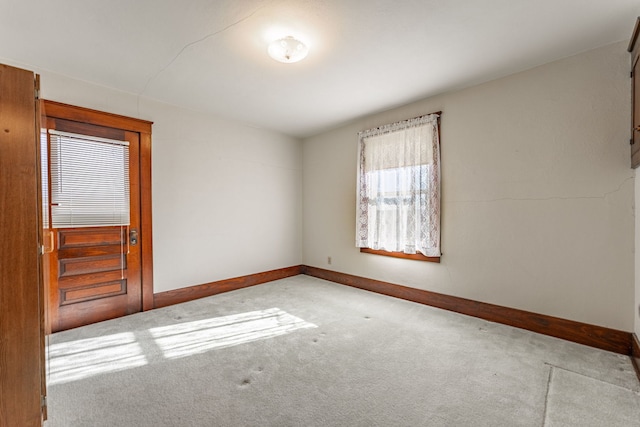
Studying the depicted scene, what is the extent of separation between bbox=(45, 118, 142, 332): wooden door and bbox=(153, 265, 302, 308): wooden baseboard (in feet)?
0.89

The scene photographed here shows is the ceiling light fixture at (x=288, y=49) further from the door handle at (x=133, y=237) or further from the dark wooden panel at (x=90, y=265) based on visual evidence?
the dark wooden panel at (x=90, y=265)

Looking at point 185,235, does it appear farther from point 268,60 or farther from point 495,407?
point 495,407

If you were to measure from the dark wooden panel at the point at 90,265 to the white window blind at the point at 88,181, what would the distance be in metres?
0.37

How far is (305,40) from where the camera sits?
7.24 feet

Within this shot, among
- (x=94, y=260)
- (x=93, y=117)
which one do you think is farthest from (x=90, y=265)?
(x=93, y=117)

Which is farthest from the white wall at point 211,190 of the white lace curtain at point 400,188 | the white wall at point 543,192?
the white wall at point 543,192

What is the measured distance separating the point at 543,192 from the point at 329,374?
2.56m

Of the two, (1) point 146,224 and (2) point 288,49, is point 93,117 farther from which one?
(2) point 288,49

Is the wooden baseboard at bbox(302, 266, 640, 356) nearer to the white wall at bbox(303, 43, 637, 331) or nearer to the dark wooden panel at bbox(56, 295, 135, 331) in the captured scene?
the white wall at bbox(303, 43, 637, 331)

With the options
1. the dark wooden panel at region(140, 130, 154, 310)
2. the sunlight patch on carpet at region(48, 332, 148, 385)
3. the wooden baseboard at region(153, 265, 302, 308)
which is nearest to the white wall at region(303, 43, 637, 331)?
the wooden baseboard at region(153, 265, 302, 308)

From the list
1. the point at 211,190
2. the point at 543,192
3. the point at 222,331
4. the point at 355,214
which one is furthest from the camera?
the point at 355,214

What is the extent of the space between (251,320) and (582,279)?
3.19m

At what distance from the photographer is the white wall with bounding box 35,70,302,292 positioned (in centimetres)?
337

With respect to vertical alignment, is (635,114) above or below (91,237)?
above
